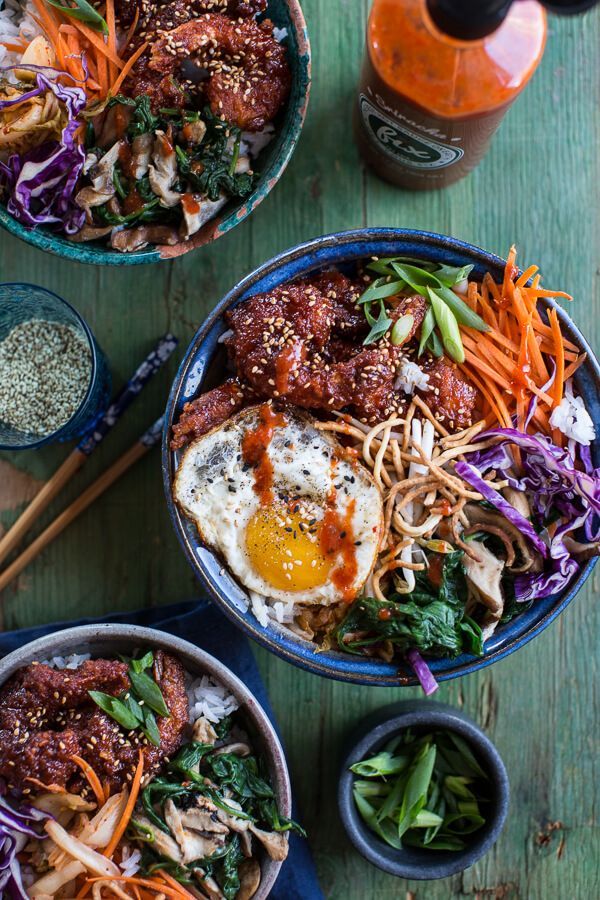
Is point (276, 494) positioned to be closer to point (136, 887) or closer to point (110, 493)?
point (110, 493)

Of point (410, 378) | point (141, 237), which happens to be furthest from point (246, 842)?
point (141, 237)

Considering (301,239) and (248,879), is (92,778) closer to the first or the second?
(248,879)

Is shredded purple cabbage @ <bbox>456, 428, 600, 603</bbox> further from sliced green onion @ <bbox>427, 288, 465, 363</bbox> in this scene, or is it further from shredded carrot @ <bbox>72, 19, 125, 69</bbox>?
shredded carrot @ <bbox>72, 19, 125, 69</bbox>

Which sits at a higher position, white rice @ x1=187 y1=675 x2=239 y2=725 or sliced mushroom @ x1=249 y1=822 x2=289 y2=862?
white rice @ x1=187 y1=675 x2=239 y2=725

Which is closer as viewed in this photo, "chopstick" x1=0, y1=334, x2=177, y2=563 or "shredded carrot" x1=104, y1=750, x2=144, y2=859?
"shredded carrot" x1=104, y1=750, x2=144, y2=859

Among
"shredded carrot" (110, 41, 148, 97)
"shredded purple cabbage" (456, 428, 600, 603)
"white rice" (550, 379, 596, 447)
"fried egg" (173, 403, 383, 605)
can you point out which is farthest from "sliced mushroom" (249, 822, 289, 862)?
"shredded carrot" (110, 41, 148, 97)

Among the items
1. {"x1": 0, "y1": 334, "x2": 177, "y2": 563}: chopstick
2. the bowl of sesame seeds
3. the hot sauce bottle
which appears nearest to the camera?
the hot sauce bottle

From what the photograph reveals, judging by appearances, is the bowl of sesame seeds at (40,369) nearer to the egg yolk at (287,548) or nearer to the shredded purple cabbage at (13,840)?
the egg yolk at (287,548)
